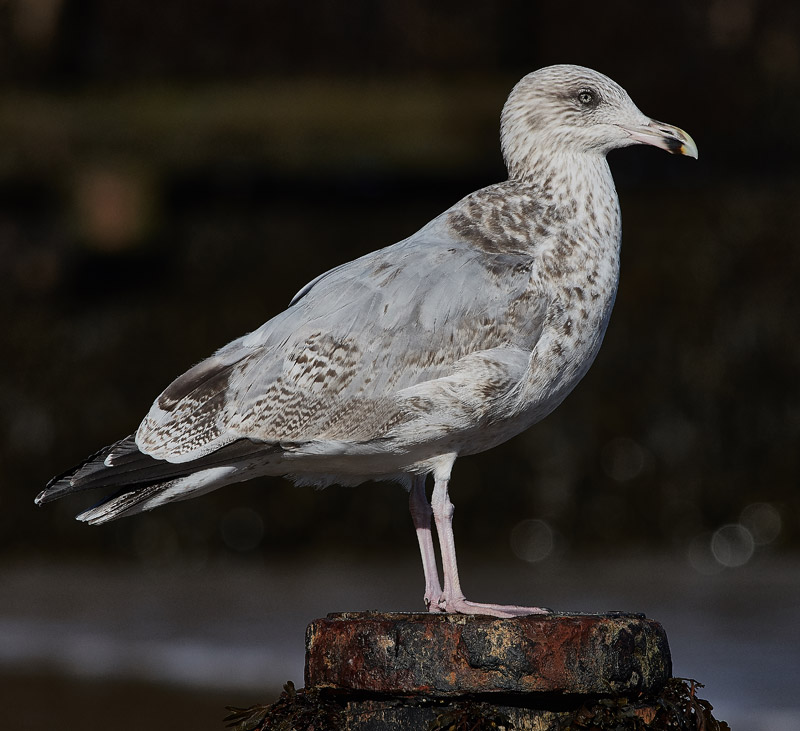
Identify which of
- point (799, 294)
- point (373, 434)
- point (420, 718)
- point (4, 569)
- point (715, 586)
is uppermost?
point (799, 294)

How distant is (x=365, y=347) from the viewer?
3578 mm

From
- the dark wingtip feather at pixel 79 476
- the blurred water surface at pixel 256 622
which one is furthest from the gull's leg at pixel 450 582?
the blurred water surface at pixel 256 622

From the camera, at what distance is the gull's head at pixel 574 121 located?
387 cm

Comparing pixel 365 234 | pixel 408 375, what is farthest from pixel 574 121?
pixel 365 234

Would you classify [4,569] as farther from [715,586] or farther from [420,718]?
[420,718]

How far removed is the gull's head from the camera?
3871 millimetres

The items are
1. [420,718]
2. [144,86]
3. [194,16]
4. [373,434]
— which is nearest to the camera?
[420,718]

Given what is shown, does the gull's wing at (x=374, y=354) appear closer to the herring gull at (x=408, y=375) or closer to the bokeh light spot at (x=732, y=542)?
the herring gull at (x=408, y=375)

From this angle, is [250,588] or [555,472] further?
[555,472]

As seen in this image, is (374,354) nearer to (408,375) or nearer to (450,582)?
(408,375)

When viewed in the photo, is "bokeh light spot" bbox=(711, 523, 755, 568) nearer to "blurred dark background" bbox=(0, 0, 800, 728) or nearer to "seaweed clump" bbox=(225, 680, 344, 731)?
"blurred dark background" bbox=(0, 0, 800, 728)

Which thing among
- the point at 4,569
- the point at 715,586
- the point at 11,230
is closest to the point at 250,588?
the point at 4,569

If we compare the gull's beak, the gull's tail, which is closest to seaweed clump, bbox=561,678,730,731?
the gull's tail

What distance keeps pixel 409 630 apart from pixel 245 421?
734 mm
